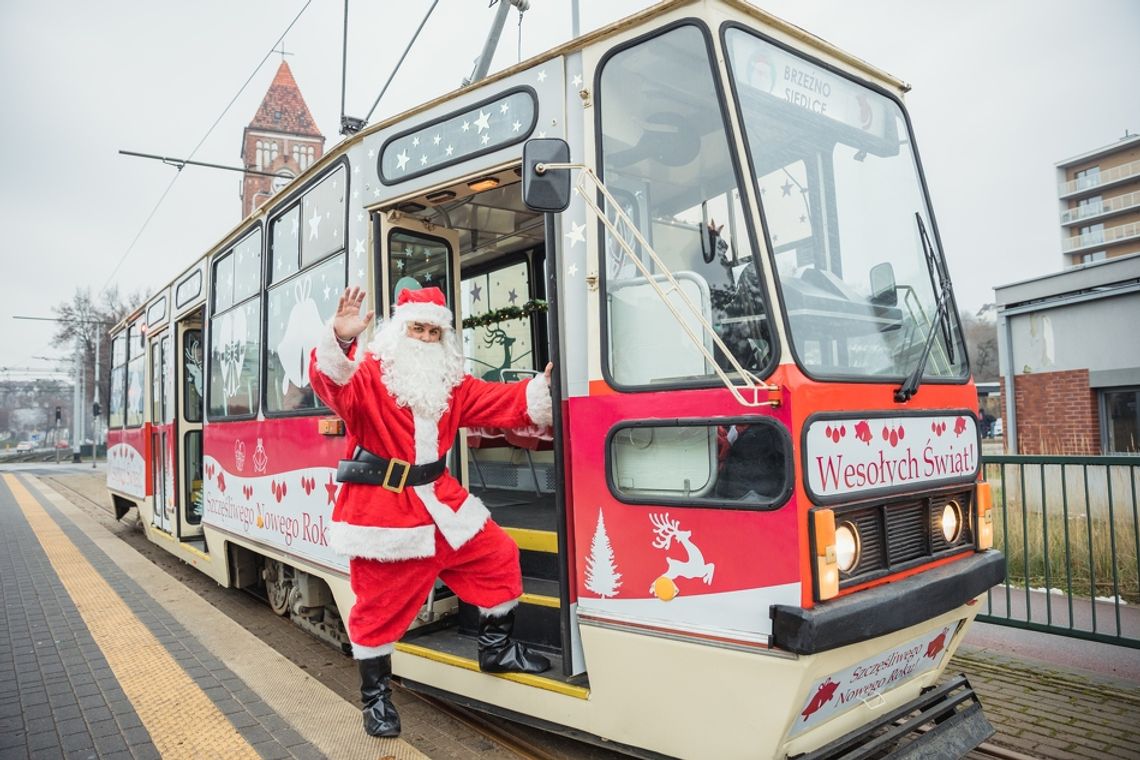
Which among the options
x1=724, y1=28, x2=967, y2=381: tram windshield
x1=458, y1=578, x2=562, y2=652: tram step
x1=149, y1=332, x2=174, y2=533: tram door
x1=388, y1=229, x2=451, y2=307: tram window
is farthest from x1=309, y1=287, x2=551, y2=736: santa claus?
x1=149, y1=332, x2=174, y2=533: tram door

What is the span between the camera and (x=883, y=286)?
9.89ft

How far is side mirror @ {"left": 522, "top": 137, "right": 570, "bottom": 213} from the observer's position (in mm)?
2674

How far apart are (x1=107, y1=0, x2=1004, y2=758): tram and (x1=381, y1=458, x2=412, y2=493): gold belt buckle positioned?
1.94ft

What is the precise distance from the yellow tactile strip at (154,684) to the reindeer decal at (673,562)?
197 centimetres

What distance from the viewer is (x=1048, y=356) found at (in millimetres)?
13250

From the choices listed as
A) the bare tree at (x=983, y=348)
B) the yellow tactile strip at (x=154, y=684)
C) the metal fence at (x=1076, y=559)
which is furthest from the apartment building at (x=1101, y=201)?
the yellow tactile strip at (x=154, y=684)

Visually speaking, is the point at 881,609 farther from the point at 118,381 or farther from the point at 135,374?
the point at 118,381

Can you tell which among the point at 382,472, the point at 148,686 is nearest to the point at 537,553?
the point at 382,472

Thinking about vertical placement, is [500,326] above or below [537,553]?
above

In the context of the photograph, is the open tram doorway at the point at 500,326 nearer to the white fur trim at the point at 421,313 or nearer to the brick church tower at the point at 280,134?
the white fur trim at the point at 421,313

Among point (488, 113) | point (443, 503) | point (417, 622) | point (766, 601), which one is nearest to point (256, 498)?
point (417, 622)

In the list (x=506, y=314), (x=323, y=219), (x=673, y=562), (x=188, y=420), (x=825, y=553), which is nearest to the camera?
(x=825, y=553)

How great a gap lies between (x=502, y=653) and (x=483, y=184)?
2088 mm

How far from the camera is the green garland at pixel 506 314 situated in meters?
6.25
